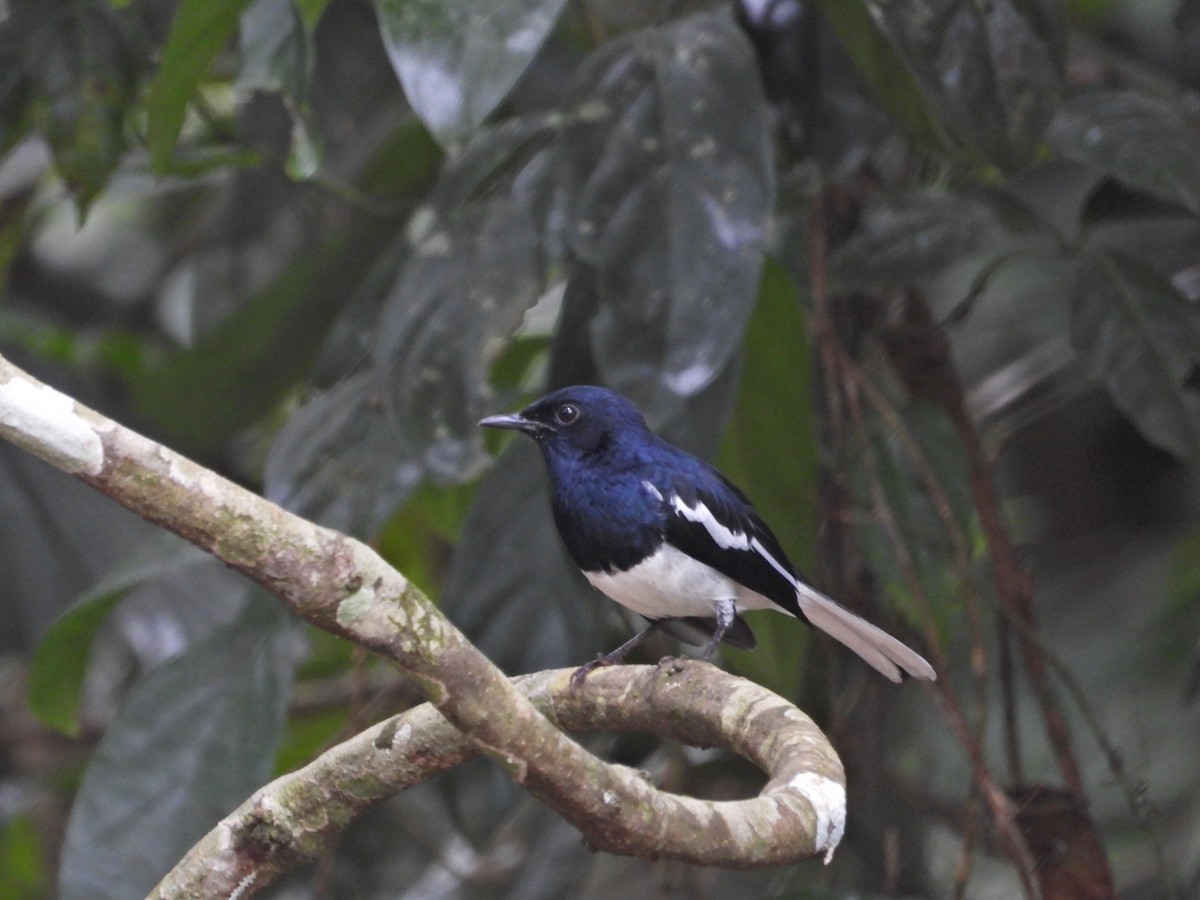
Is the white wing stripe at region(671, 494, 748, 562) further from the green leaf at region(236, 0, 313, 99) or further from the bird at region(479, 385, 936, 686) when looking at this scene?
the green leaf at region(236, 0, 313, 99)

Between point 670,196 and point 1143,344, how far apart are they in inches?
38.7

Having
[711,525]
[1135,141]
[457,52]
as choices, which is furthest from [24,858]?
[1135,141]

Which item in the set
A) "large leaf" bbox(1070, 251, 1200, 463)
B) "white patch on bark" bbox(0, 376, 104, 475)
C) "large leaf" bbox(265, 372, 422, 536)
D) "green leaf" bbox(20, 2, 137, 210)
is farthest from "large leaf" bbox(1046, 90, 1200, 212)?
"white patch on bark" bbox(0, 376, 104, 475)

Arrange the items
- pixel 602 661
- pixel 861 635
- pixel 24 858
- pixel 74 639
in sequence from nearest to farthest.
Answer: pixel 602 661, pixel 861 635, pixel 74 639, pixel 24 858

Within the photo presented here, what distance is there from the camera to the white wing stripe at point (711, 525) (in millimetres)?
2516

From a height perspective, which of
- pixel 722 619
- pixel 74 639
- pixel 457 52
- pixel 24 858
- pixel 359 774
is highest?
pixel 457 52

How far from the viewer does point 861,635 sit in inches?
99.9

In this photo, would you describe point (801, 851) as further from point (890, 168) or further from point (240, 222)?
point (240, 222)

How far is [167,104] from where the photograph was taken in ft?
8.94

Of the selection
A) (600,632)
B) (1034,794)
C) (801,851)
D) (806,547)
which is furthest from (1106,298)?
(801,851)

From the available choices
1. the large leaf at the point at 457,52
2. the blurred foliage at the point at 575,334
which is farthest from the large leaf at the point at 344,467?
the large leaf at the point at 457,52

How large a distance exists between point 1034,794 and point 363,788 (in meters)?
1.38

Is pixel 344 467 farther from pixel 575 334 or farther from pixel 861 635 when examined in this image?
pixel 861 635

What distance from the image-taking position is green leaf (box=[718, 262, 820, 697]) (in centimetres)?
286
